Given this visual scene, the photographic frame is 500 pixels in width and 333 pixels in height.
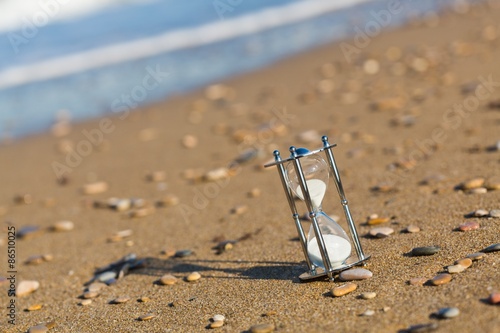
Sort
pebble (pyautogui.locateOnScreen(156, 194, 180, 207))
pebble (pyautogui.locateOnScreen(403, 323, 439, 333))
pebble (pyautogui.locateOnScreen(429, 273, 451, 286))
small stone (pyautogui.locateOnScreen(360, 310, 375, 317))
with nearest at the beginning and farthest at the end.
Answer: pebble (pyautogui.locateOnScreen(403, 323, 439, 333)), small stone (pyautogui.locateOnScreen(360, 310, 375, 317)), pebble (pyautogui.locateOnScreen(429, 273, 451, 286)), pebble (pyautogui.locateOnScreen(156, 194, 180, 207))

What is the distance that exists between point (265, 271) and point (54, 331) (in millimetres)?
1198

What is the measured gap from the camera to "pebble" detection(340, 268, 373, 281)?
3.58 metres

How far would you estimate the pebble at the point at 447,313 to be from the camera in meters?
2.95

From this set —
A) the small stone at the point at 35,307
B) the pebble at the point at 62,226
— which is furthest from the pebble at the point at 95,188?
the small stone at the point at 35,307

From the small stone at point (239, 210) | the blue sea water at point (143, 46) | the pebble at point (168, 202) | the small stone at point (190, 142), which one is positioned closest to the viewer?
the small stone at point (239, 210)

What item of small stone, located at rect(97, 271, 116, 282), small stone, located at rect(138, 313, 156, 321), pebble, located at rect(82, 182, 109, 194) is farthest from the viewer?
pebble, located at rect(82, 182, 109, 194)

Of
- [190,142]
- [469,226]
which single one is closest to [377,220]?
[469,226]

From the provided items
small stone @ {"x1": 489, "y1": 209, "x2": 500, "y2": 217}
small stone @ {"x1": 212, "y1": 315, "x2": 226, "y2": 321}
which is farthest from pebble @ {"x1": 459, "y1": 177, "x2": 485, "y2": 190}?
small stone @ {"x1": 212, "y1": 315, "x2": 226, "y2": 321}

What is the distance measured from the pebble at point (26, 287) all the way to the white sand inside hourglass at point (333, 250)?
1.92 m

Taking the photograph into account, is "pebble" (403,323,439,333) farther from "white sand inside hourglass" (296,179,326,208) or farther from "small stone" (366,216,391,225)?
"small stone" (366,216,391,225)

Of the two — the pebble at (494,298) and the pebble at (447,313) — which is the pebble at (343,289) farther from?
the pebble at (494,298)

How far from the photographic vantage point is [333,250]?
363 centimetres

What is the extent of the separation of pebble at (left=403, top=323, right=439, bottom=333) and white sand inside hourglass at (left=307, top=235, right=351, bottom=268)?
0.75 metres

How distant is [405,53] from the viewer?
10.3 m
